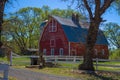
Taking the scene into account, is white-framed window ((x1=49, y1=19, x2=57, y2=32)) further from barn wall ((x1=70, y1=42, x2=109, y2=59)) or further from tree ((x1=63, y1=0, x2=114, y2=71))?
tree ((x1=63, y1=0, x2=114, y2=71))

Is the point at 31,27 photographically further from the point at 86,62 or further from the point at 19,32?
the point at 86,62

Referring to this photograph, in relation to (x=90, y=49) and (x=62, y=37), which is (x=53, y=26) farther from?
(x=90, y=49)

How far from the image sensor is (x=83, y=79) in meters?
16.7

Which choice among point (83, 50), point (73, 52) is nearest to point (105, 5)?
point (83, 50)

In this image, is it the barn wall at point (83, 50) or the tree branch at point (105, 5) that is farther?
the barn wall at point (83, 50)

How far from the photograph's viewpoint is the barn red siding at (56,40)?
52625 mm

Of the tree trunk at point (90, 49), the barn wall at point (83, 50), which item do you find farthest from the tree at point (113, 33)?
the tree trunk at point (90, 49)

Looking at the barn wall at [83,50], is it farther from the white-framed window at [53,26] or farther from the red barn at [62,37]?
the white-framed window at [53,26]

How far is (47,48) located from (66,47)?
17.7 feet

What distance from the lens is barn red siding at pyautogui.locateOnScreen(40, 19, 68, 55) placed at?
2072 inches

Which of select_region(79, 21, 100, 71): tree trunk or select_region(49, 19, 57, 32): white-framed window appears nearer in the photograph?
select_region(79, 21, 100, 71): tree trunk

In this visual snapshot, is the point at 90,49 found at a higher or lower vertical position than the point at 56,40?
lower

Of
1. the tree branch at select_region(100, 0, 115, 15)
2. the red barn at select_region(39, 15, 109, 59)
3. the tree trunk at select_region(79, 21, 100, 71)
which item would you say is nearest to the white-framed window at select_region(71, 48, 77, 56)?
the red barn at select_region(39, 15, 109, 59)

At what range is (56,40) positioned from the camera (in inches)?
2144
